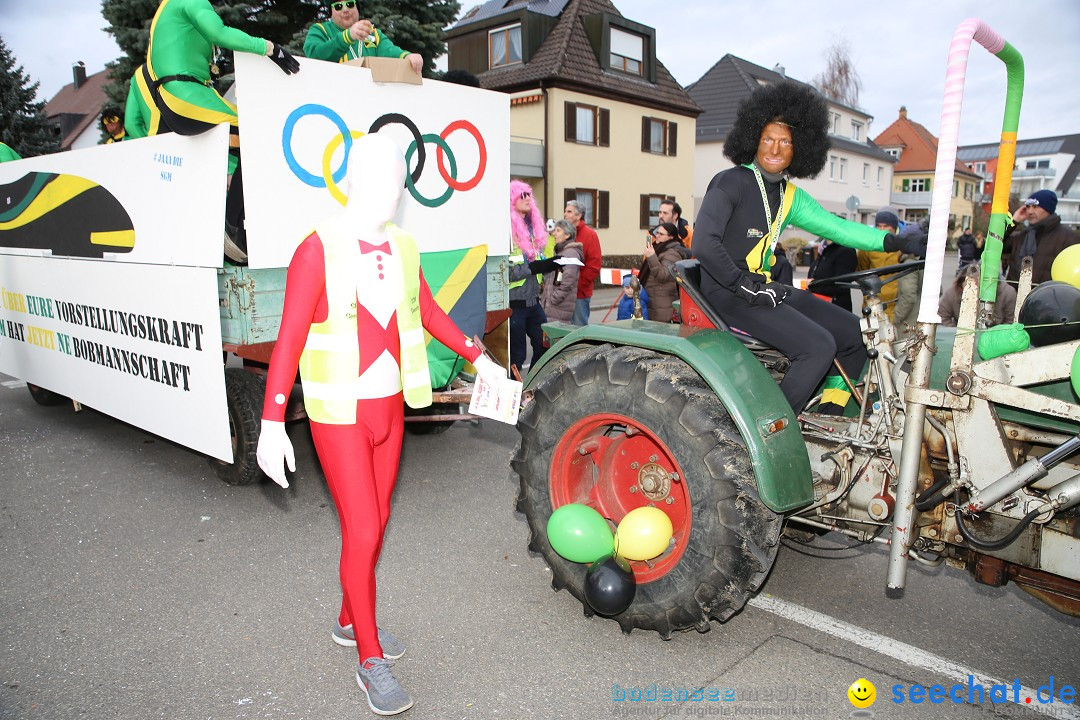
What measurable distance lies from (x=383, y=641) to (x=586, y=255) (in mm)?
6533

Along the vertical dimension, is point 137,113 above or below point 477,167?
above

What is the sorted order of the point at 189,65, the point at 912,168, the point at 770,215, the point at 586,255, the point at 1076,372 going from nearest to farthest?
the point at 1076,372
the point at 770,215
the point at 189,65
the point at 586,255
the point at 912,168

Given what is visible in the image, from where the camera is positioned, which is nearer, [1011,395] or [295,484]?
[1011,395]

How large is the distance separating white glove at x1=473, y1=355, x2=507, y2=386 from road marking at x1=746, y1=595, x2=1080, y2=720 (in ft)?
5.26

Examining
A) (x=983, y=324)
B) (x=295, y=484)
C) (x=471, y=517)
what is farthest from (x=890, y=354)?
(x=295, y=484)

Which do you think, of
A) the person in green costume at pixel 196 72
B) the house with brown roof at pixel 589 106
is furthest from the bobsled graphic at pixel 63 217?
the house with brown roof at pixel 589 106

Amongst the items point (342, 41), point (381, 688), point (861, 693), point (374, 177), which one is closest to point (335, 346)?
point (374, 177)

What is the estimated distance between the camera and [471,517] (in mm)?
4344

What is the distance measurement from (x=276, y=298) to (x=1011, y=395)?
3599mm

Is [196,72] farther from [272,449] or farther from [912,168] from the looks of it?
[912,168]

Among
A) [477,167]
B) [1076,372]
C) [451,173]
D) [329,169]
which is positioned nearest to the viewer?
[1076,372]

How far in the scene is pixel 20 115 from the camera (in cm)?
2183

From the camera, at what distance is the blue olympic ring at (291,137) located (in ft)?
13.0

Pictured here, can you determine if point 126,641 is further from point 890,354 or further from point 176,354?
point 890,354
